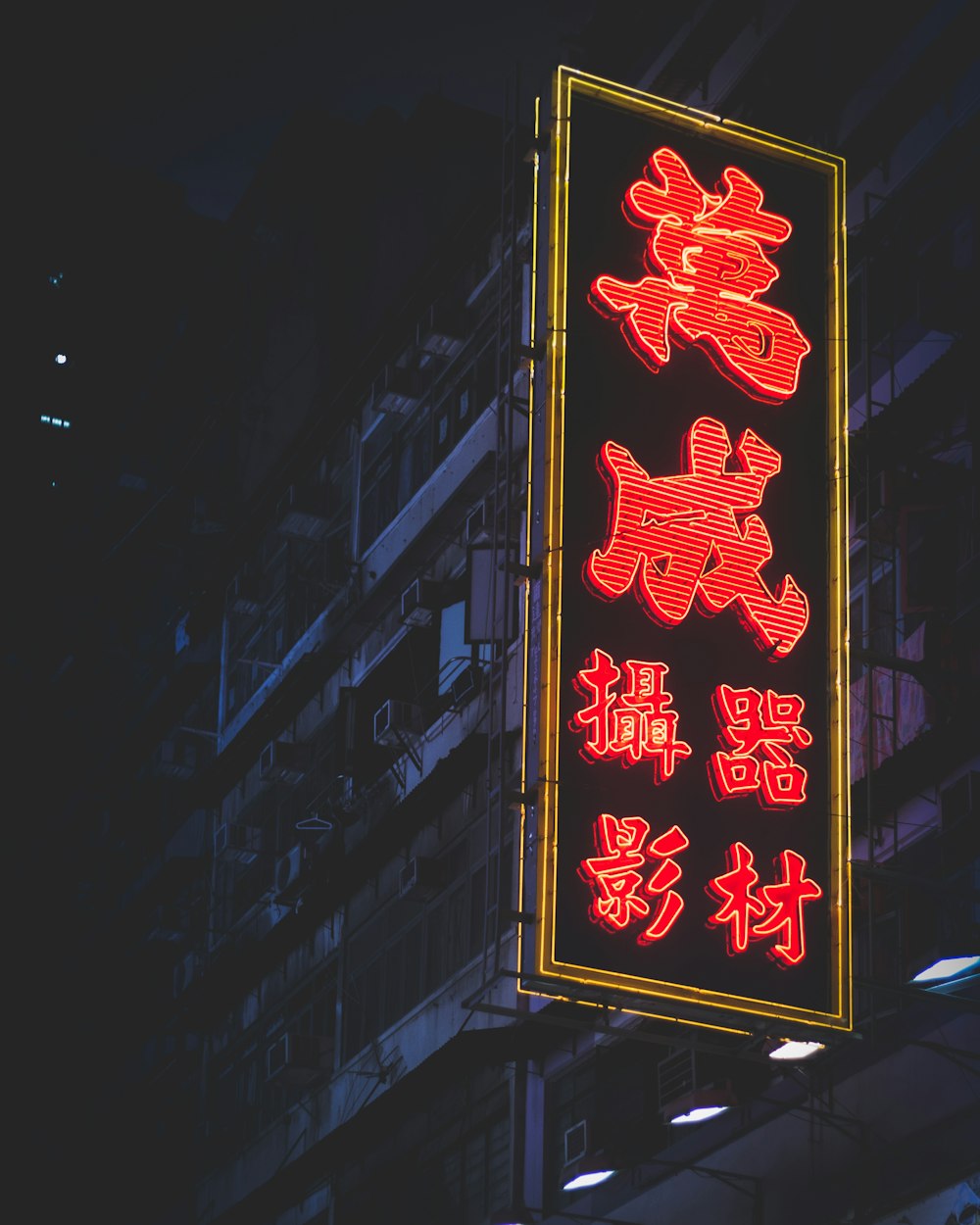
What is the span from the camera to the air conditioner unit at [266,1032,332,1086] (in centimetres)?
2995

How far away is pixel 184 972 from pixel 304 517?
1142cm

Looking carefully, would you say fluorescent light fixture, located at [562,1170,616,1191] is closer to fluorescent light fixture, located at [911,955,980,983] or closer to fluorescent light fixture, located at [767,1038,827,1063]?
fluorescent light fixture, located at [767,1038,827,1063]

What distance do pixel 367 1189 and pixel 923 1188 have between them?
1504 cm

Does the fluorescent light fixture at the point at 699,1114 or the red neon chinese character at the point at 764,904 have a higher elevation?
the red neon chinese character at the point at 764,904

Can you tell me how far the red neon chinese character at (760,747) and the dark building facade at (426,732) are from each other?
949mm

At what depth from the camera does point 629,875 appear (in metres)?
14.6

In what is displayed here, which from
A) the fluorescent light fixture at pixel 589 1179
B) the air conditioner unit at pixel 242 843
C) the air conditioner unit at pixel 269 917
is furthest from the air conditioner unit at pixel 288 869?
the fluorescent light fixture at pixel 589 1179

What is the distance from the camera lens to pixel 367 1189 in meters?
28.3

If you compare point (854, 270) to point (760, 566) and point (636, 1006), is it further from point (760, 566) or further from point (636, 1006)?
point (636, 1006)

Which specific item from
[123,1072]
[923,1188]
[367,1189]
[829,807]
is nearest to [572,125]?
[829,807]

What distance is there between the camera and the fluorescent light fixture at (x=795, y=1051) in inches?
593

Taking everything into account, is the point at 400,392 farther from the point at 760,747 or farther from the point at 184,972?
the point at 760,747

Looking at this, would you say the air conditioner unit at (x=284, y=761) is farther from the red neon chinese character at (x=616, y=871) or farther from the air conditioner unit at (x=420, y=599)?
the red neon chinese character at (x=616, y=871)

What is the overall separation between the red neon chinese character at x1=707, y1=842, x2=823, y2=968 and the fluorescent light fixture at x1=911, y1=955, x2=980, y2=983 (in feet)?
3.08
